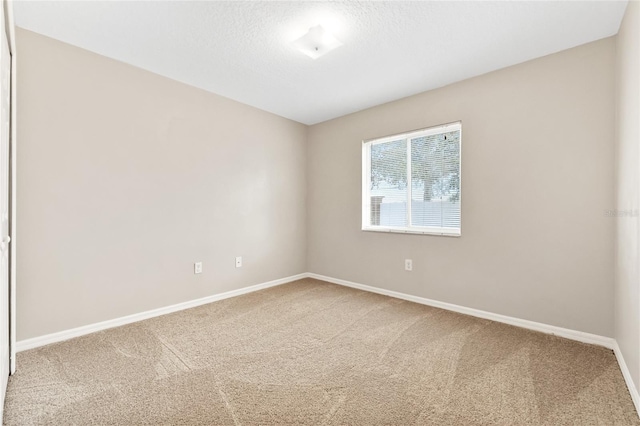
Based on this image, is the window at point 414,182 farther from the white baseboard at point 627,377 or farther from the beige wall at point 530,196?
the white baseboard at point 627,377

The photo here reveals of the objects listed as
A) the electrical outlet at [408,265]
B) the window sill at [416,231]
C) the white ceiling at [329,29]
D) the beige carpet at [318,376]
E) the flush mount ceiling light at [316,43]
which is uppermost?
the white ceiling at [329,29]

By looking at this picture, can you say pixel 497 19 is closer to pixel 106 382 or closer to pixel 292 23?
pixel 292 23

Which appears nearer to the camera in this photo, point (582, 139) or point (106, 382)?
point (106, 382)

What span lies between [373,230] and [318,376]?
2.15 meters

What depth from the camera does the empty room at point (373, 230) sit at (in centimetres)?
170

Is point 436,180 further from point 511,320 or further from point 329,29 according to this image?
point 329,29

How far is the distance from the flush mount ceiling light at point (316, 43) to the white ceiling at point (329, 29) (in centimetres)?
5

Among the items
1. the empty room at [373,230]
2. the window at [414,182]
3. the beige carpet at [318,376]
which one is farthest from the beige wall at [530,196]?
the beige carpet at [318,376]

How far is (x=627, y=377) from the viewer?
1767mm

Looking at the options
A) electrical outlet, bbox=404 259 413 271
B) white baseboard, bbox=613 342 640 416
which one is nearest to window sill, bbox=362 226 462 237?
electrical outlet, bbox=404 259 413 271

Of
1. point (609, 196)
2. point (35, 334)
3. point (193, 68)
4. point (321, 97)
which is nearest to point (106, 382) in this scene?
point (35, 334)

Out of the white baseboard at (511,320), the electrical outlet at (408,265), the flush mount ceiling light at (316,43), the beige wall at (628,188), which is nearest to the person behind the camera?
the beige wall at (628,188)

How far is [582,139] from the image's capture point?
2.32 meters

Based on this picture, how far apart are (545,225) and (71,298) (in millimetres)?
3985
